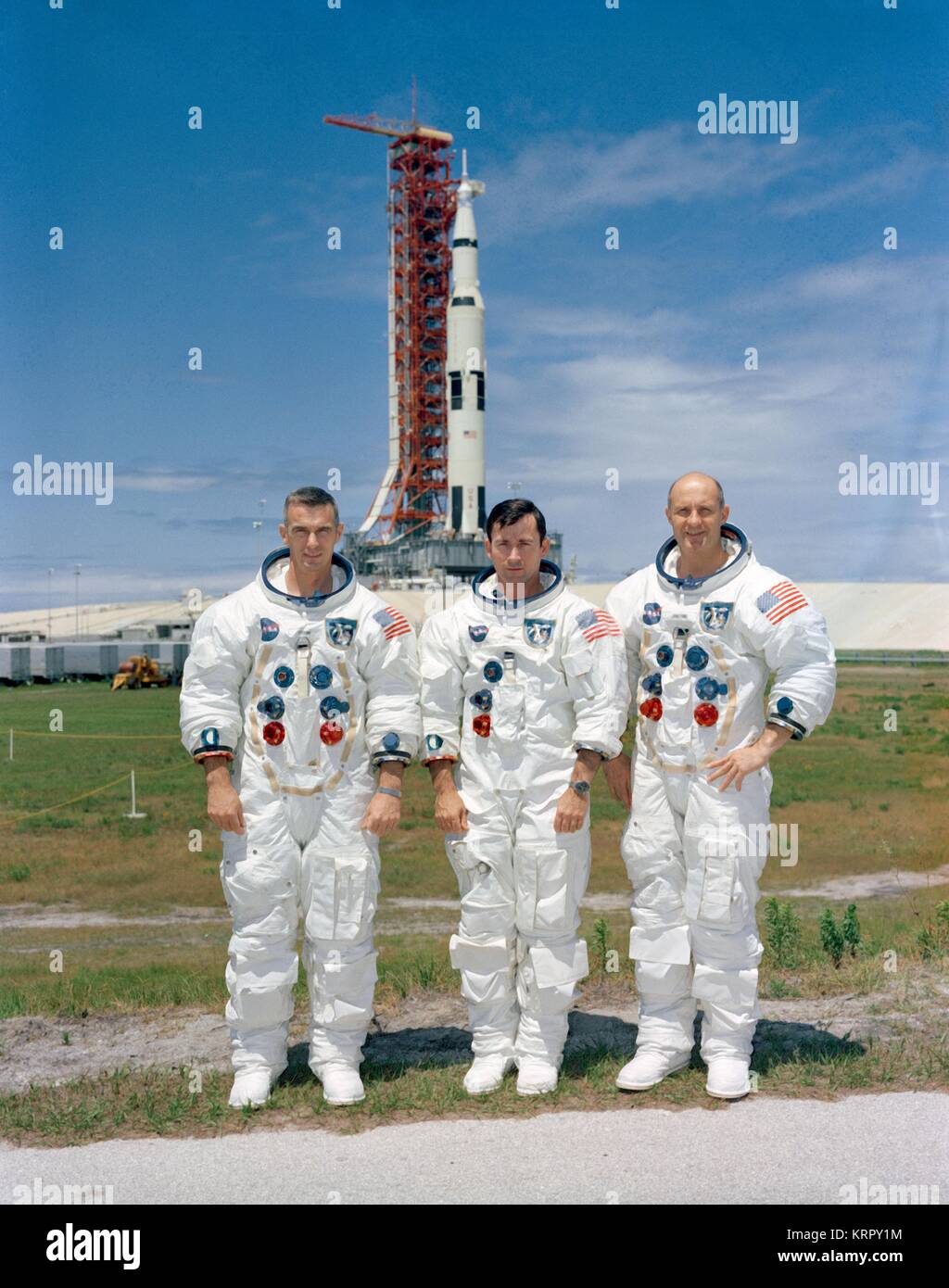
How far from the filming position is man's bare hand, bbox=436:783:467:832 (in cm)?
446

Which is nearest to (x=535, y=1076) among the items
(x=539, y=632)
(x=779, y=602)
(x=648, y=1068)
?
(x=648, y=1068)

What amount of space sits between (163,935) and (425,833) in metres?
4.45

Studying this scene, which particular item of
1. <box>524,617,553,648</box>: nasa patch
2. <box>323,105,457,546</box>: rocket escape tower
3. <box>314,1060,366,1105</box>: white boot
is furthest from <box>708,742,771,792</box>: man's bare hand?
<box>323,105,457,546</box>: rocket escape tower

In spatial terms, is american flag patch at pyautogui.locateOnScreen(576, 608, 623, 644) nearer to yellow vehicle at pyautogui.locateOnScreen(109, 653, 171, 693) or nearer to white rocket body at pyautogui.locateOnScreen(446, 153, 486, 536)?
yellow vehicle at pyautogui.locateOnScreen(109, 653, 171, 693)

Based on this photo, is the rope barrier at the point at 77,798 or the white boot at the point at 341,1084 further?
the rope barrier at the point at 77,798

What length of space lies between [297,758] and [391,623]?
0.72 m

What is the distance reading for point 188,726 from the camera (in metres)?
4.37

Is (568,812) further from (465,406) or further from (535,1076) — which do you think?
(465,406)

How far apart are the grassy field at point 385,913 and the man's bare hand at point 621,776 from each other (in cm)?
125

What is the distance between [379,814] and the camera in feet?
14.4

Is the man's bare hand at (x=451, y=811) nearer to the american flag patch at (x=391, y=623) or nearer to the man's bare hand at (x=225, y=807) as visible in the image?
the american flag patch at (x=391, y=623)

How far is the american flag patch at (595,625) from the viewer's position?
4.40m

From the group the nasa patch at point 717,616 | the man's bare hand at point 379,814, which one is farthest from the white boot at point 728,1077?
the nasa patch at point 717,616
